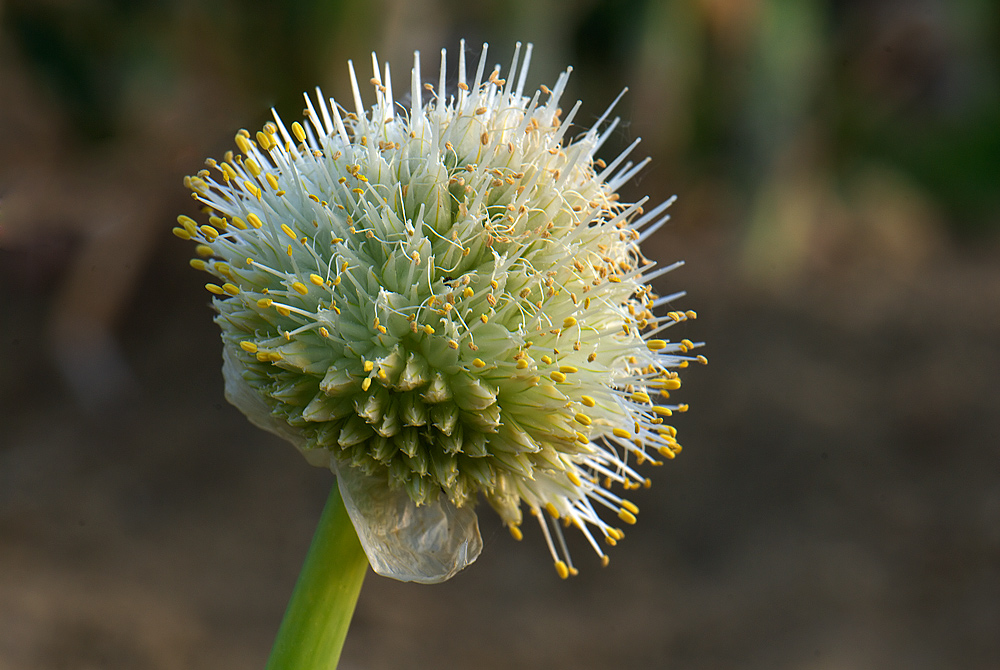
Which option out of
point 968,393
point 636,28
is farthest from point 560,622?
point 636,28

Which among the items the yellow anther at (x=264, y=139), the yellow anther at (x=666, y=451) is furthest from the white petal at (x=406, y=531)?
the yellow anther at (x=264, y=139)

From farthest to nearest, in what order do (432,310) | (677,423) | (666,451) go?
(677,423) < (666,451) < (432,310)

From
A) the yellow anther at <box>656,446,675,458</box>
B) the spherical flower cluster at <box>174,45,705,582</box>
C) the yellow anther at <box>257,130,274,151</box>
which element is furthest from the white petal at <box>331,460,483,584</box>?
the yellow anther at <box>257,130,274,151</box>

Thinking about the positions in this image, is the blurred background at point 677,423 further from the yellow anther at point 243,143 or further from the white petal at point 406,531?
the white petal at point 406,531

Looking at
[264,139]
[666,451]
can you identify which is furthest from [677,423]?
[264,139]

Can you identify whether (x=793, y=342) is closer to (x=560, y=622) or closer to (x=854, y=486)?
(x=854, y=486)

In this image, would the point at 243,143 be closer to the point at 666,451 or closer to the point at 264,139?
the point at 264,139
